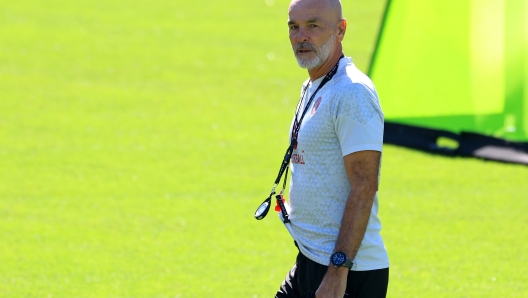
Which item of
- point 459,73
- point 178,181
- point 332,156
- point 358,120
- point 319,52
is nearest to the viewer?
point 358,120

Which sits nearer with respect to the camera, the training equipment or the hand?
the hand

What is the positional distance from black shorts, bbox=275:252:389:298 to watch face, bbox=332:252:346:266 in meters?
0.17

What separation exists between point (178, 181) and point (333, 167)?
4.53 m

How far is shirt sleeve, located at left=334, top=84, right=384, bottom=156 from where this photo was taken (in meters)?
2.93

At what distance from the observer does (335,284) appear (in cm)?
298

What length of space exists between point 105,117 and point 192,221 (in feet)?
10.2

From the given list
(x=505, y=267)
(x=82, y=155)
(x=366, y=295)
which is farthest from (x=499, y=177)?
(x=366, y=295)

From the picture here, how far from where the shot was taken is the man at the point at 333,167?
2969mm

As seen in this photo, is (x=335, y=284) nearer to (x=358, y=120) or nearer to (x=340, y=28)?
(x=358, y=120)

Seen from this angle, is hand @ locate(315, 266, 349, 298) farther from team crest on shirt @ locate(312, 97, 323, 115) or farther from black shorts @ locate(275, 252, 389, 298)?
team crest on shirt @ locate(312, 97, 323, 115)

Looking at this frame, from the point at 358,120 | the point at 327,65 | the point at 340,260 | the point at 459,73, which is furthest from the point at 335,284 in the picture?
the point at 459,73

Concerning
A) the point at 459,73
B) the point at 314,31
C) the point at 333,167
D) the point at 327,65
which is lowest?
the point at 459,73

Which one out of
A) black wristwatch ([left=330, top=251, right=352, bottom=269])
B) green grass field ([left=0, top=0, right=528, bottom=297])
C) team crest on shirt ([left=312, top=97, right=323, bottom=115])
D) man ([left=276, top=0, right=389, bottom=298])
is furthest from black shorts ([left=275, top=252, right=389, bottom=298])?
green grass field ([left=0, top=0, right=528, bottom=297])

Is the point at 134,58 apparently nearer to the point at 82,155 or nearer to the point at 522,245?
the point at 82,155
